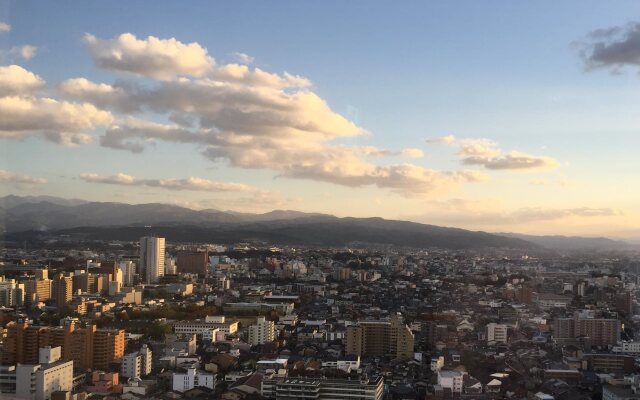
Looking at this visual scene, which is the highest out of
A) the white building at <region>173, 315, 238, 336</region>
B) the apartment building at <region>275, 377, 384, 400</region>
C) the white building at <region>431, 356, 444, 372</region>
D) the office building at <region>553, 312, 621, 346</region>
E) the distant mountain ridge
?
the distant mountain ridge

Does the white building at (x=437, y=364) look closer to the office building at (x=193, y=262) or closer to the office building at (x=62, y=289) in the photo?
the office building at (x=62, y=289)

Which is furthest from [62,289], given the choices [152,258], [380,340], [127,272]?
[380,340]

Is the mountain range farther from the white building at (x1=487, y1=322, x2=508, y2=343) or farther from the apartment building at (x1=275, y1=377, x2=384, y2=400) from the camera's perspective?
the white building at (x1=487, y1=322, x2=508, y2=343)

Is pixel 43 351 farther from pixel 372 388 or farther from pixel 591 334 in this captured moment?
pixel 591 334

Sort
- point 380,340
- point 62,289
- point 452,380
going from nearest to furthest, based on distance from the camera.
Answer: point 452,380 < point 380,340 < point 62,289

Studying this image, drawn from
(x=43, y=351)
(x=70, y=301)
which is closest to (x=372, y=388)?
(x=43, y=351)

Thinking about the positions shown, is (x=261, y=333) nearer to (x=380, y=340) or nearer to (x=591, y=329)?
(x=380, y=340)

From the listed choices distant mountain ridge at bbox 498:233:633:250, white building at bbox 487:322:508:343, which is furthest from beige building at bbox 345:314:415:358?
distant mountain ridge at bbox 498:233:633:250

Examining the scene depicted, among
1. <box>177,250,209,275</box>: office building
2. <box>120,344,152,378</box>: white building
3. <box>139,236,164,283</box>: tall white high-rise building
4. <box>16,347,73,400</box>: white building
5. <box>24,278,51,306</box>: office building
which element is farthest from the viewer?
<box>177,250,209,275</box>: office building
